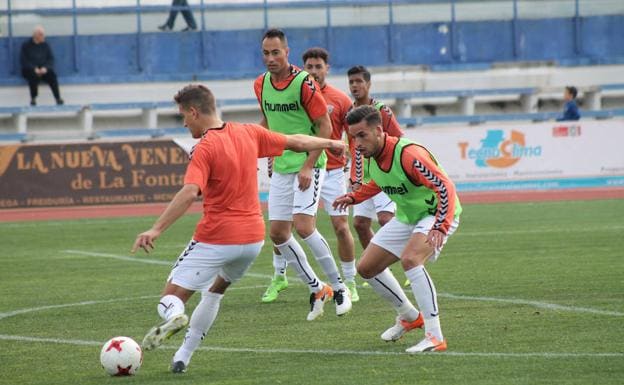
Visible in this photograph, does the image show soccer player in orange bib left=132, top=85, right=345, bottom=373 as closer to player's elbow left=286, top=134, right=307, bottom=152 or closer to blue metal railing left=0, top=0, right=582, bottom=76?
player's elbow left=286, top=134, right=307, bottom=152

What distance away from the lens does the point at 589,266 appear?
14.2 metres

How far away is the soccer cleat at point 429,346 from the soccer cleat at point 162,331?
6.38 feet

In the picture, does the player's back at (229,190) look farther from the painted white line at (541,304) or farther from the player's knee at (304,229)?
the painted white line at (541,304)

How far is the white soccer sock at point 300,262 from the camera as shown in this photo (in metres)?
11.3

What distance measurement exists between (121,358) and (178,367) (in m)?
0.40

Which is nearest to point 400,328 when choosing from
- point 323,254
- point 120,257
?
point 323,254

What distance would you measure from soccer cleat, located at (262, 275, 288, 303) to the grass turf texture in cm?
12

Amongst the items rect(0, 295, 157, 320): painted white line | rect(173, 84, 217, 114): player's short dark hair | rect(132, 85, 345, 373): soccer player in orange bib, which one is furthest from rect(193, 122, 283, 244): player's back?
rect(0, 295, 157, 320): painted white line

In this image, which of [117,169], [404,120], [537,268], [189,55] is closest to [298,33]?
[189,55]

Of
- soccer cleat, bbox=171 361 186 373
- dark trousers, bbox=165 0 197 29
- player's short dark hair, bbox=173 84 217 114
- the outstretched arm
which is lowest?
soccer cleat, bbox=171 361 186 373

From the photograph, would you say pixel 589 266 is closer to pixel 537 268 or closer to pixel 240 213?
pixel 537 268

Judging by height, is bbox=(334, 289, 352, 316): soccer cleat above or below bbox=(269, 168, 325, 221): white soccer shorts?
below

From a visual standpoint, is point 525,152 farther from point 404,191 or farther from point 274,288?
point 404,191

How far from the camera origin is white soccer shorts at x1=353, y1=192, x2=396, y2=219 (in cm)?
1339
